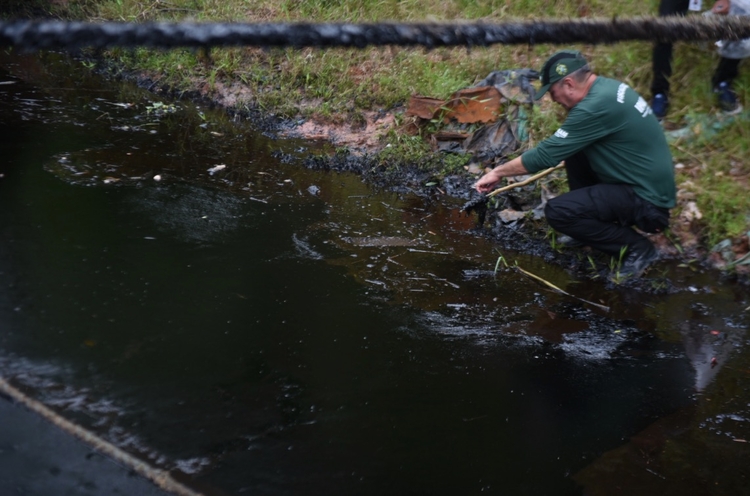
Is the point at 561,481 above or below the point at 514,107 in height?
below

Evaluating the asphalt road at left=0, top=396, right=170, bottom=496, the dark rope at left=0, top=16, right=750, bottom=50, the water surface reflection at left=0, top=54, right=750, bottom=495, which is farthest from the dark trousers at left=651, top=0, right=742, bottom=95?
the asphalt road at left=0, top=396, right=170, bottom=496

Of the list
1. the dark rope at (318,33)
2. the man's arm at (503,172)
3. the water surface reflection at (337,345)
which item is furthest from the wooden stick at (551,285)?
the dark rope at (318,33)

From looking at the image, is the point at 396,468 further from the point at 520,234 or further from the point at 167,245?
the point at 520,234

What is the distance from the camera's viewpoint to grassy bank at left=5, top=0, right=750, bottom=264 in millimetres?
5887

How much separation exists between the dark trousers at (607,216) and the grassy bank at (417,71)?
891 mm

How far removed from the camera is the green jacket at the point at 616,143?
455cm

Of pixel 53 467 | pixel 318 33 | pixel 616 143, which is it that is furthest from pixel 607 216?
pixel 53 467

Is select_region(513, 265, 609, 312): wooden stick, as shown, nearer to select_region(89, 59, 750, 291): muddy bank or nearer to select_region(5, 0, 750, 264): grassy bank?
select_region(89, 59, 750, 291): muddy bank

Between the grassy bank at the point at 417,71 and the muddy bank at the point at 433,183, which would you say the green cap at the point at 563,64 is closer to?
the muddy bank at the point at 433,183

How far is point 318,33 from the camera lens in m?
2.08

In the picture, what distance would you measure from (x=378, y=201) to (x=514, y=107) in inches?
67.1

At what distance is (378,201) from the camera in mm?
6184

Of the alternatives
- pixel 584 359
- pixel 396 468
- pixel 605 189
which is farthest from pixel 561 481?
pixel 605 189

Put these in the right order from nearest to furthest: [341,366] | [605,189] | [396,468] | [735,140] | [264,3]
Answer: [396,468], [341,366], [605,189], [735,140], [264,3]
